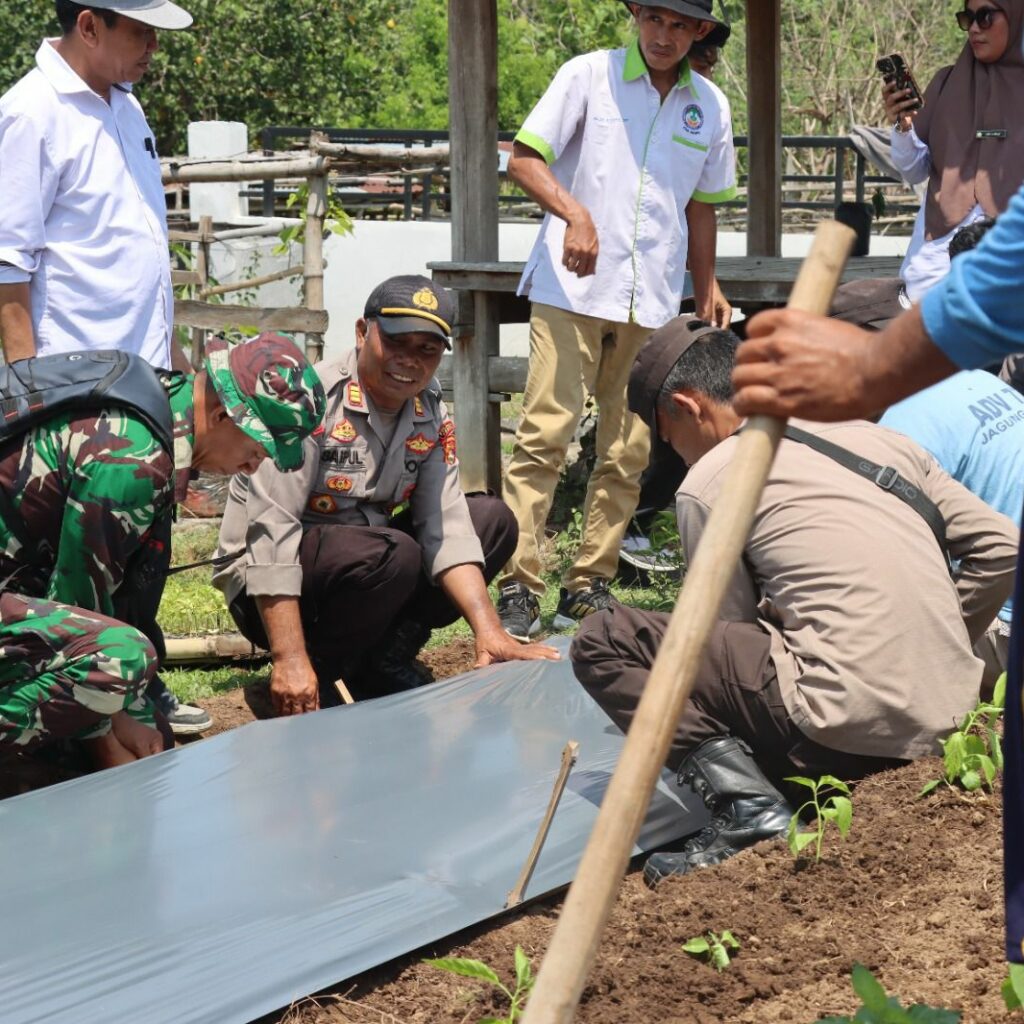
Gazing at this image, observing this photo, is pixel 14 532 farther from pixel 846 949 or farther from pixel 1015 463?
pixel 1015 463

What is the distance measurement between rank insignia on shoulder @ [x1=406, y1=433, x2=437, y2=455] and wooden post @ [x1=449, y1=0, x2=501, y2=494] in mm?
1859

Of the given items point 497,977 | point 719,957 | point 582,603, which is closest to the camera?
point 497,977

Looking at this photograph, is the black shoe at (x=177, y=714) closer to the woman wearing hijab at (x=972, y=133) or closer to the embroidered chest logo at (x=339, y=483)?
the embroidered chest logo at (x=339, y=483)

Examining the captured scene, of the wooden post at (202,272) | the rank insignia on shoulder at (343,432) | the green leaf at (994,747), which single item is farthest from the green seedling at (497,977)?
the wooden post at (202,272)

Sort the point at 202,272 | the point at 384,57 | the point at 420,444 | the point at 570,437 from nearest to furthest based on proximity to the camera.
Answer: the point at 420,444 → the point at 570,437 → the point at 202,272 → the point at 384,57

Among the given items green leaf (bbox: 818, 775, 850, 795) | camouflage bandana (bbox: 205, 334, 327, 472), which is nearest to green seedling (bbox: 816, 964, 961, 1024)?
green leaf (bbox: 818, 775, 850, 795)

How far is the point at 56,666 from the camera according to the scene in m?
3.33

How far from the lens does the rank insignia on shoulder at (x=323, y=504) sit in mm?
4289

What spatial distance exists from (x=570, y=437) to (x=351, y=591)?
3.96ft

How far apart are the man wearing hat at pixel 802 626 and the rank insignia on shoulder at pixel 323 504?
1.18 m

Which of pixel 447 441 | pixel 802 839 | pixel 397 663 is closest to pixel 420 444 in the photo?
pixel 447 441

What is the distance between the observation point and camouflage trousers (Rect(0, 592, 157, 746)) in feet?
10.9

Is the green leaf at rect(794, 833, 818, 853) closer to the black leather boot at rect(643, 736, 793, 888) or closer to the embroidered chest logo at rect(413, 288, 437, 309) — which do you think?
the black leather boot at rect(643, 736, 793, 888)

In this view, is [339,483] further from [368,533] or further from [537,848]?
[537,848]
